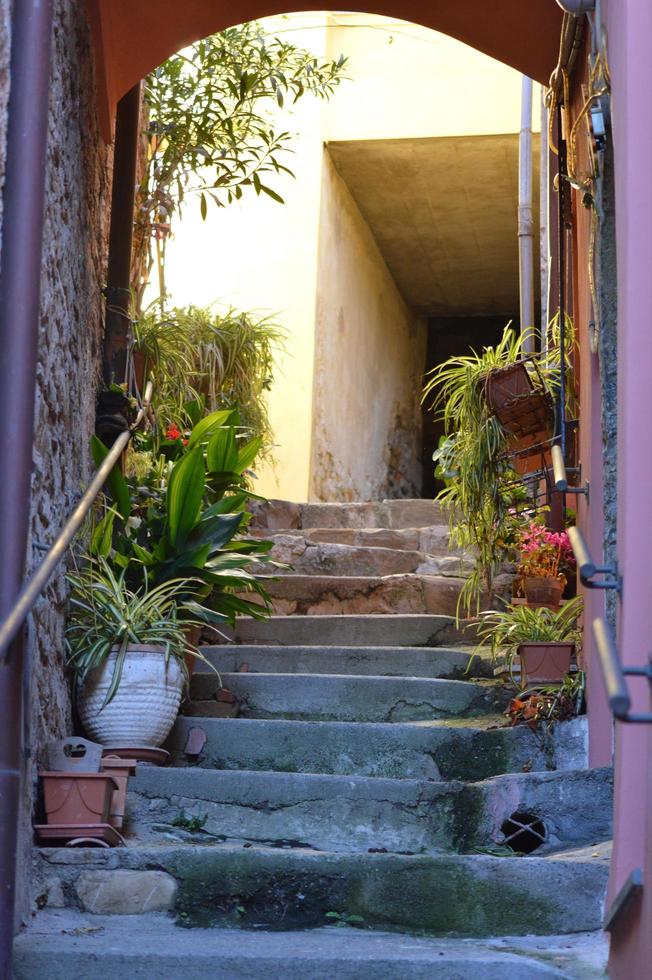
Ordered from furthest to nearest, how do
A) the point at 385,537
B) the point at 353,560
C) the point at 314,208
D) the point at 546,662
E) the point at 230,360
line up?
the point at 314,208 → the point at 230,360 → the point at 385,537 → the point at 353,560 → the point at 546,662

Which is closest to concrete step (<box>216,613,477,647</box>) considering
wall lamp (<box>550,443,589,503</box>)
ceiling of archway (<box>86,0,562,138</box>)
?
wall lamp (<box>550,443,589,503</box>)

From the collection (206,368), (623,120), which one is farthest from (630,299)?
(206,368)

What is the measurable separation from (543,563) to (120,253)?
1.83 metres

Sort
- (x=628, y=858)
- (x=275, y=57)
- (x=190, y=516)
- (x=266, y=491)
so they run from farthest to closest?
(x=266, y=491), (x=275, y=57), (x=190, y=516), (x=628, y=858)

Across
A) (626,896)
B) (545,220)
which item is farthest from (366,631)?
(626,896)

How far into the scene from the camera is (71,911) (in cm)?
286

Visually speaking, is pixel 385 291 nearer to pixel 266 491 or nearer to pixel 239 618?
pixel 266 491

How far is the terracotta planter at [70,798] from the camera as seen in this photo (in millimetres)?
3000

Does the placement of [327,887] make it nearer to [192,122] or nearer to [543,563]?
[543,563]

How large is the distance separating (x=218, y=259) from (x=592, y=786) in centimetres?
505

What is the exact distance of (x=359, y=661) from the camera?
4.40m

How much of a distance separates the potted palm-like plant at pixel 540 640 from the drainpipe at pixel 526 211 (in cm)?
245

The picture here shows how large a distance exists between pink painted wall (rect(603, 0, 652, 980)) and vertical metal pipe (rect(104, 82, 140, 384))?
2171 millimetres

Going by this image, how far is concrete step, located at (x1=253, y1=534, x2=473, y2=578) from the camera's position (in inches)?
222
